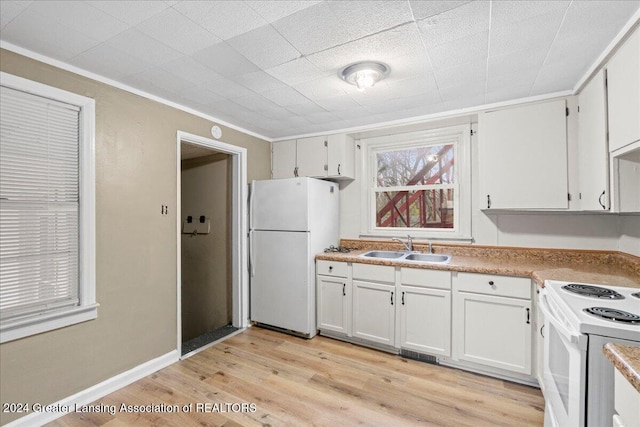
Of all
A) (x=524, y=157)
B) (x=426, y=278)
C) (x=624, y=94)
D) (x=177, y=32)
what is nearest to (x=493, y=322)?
(x=426, y=278)

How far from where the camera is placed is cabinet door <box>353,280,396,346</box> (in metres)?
2.69

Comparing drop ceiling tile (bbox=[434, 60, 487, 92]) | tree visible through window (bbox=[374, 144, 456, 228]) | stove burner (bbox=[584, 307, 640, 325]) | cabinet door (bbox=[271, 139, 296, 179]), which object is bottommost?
stove burner (bbox=[584, 307, 640, 325])

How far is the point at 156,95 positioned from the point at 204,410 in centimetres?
239

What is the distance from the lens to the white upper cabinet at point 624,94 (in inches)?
57.1

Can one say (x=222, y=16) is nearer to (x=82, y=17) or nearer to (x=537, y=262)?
(x=82, y=17)

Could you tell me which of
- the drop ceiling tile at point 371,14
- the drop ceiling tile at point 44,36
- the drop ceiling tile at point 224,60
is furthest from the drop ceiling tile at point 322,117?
the drop ceiling tile at point 44,36

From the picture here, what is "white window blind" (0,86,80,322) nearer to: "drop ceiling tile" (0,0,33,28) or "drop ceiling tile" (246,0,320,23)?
"drop ceiling tile" (0,0,33,28)

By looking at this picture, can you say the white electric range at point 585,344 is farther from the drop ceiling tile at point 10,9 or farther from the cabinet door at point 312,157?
the drop ceiling tile at point 10,9

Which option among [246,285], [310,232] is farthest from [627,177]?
[246,285]

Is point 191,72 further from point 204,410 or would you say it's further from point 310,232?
point 204,410

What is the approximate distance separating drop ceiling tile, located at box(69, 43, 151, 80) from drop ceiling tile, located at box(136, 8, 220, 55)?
351 mm

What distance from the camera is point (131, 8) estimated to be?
136 centimetres

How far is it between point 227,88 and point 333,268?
1.89m

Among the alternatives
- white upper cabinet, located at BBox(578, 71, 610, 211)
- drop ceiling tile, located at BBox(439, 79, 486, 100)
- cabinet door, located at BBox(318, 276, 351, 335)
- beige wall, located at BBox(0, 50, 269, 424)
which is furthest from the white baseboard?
white upper cabinet, located at BBox(578, 71, 610, 211)
